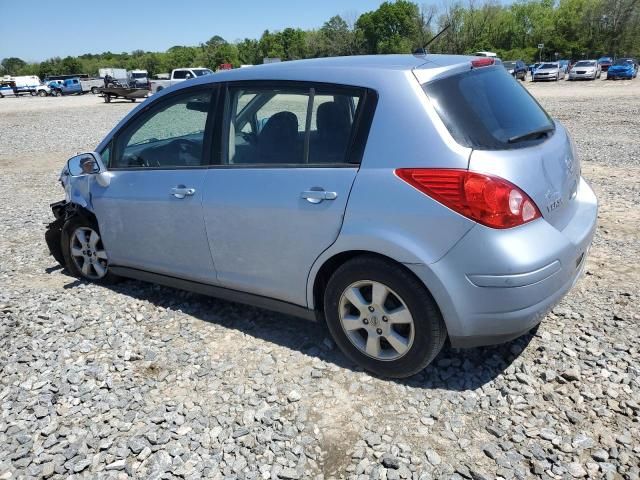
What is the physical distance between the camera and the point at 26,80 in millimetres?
60375

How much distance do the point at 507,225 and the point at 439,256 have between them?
1.19 ft

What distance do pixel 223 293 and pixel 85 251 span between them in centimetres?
173

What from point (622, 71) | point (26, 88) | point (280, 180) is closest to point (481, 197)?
point (280, 180)

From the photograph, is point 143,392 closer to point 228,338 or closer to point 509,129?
point 228,338

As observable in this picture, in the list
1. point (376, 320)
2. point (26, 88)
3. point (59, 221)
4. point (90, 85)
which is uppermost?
point (90, 85)

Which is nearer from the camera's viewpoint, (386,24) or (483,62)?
(483,62)

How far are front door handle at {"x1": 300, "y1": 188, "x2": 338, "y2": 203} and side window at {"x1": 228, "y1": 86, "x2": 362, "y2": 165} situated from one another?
0.19 metres

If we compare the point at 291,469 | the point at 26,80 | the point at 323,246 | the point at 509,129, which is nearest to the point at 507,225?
A: the point at 509,129

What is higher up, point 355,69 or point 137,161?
point 355,69

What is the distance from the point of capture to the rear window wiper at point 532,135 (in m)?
2.85

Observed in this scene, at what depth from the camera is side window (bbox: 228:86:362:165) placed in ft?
9.93

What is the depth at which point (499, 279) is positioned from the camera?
2.59m

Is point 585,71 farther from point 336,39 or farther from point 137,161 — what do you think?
point 336,39

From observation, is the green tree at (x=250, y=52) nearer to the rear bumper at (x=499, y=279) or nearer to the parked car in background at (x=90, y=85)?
the parked car in background at (x=90, y=85)
